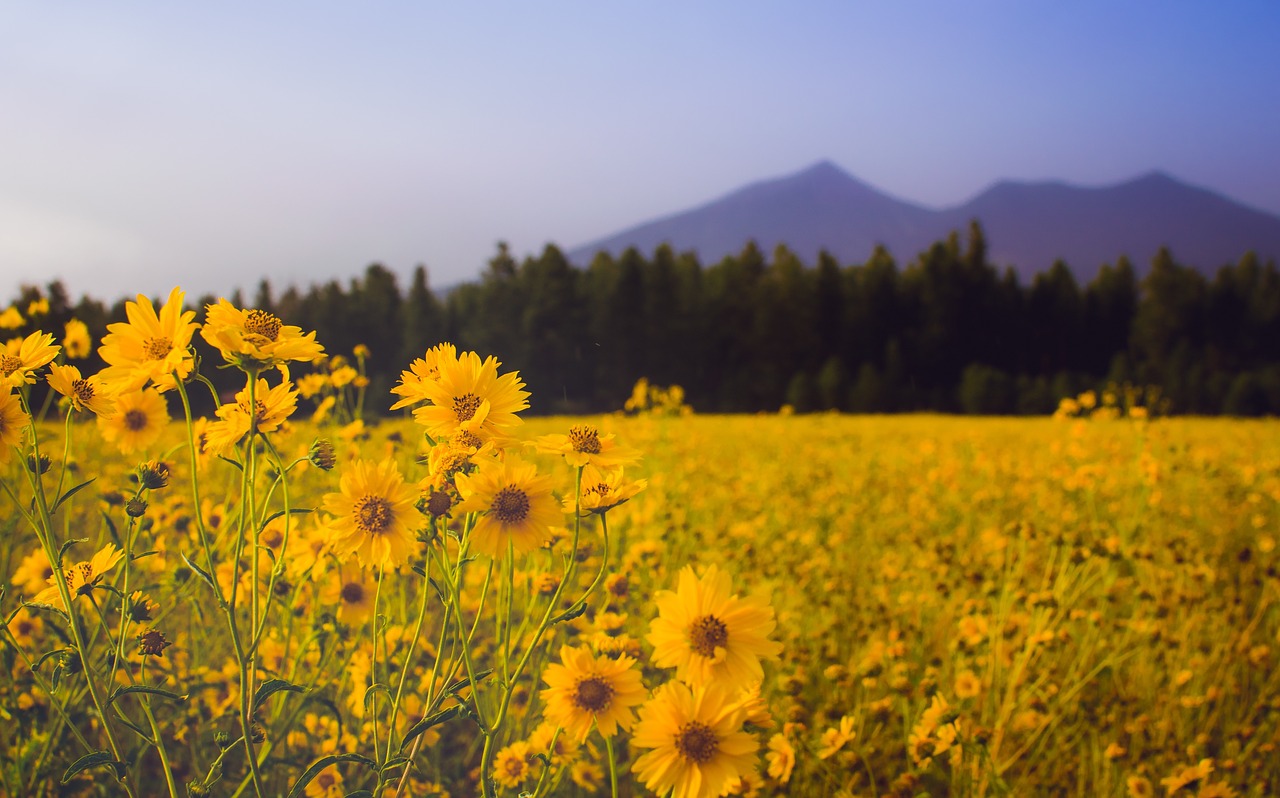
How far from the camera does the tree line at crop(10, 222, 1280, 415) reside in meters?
23.7

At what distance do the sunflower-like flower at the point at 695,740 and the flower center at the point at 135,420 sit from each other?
0.93 meters

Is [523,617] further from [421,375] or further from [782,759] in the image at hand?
[421,375]

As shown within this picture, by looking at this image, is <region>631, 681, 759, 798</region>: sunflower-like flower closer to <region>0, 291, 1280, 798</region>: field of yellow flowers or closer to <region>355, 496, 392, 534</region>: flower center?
<region>0, 291, 1280, 798</region>: field of yellow flowers

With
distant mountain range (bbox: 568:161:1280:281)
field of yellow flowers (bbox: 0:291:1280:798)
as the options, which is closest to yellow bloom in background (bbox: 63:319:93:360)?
field of yellow flowers (bbox: 0:291:1280:798)

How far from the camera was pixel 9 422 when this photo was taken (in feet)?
2.76

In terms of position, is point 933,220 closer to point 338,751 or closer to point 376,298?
point 376,298

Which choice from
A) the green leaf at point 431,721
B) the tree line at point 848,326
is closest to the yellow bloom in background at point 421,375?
the green leaf at point 431,721

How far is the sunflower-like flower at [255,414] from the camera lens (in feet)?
2.81

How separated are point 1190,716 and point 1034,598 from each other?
79cm

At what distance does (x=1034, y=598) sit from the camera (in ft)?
Result: 6.46

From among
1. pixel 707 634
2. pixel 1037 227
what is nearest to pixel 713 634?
pixel 707 634

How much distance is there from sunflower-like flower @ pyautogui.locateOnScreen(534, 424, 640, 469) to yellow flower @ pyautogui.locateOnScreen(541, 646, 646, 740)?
22cm

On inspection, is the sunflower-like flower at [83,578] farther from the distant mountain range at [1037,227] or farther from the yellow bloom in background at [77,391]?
the distant mountain range at [1037,227]

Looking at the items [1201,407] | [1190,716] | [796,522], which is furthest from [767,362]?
[1190,716]
